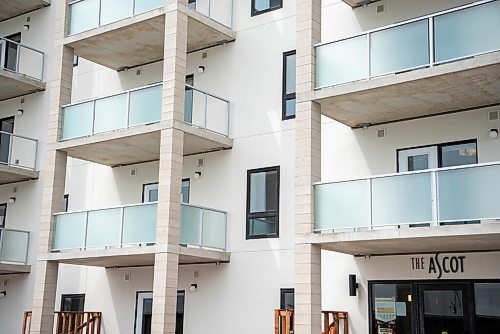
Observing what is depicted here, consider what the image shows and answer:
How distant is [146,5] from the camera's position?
62.5 feet

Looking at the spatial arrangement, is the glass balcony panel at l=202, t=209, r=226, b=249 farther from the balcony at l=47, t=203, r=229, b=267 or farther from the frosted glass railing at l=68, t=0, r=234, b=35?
the frosted glass railing at l=68, t=0, r=234, b=35

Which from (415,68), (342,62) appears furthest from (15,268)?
(415,68)

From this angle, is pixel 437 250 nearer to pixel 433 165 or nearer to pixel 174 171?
pixel 433 165

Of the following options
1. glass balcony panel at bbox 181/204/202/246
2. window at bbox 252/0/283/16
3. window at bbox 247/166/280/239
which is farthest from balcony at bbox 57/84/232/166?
window at bbox 252/0/283/16

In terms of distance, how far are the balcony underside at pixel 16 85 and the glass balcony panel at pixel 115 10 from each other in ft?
16.0

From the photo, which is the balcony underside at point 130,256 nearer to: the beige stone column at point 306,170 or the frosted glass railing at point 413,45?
the beige stone column at point 306,170

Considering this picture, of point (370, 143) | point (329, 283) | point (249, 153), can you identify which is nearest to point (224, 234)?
point (249, 153)

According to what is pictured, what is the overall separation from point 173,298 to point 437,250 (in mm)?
6182

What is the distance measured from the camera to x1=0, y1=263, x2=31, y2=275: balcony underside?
22.0m

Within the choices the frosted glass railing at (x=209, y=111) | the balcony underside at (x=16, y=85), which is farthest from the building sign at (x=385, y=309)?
the balcony underside at (x=16, y=85)

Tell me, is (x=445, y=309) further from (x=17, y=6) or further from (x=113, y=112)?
(x=17, y=6)

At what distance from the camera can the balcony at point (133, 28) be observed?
18.9m

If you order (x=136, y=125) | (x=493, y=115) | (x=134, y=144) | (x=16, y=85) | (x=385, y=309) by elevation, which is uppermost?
(x=16, y=85)

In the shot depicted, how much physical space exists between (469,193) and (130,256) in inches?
349
